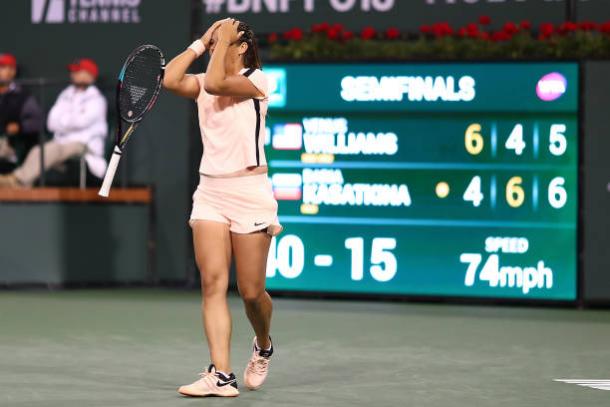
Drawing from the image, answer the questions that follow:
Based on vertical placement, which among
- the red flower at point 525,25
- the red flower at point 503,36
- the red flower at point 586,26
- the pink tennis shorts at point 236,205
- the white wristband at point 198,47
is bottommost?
the pink tennis shorts at point 236,205

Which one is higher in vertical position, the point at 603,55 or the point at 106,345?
the point at 603,55

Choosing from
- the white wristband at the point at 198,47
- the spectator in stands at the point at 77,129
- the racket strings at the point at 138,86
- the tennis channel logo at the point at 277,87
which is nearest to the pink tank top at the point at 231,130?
the white wristband at the point at 198,47

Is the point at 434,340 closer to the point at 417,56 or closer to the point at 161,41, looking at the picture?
the point at 417,56

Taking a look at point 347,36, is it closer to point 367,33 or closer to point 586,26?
point 367,33

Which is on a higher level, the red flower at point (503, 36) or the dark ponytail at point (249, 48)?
the red flower at point (503, 36)

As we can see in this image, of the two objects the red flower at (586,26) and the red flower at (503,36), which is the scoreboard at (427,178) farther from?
the red flower at (586,26)

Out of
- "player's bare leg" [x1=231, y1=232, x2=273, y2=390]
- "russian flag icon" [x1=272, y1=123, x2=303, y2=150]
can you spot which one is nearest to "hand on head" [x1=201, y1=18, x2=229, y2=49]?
"player's bare leg" [x1=231, y1=232, x2=273, y2=390]

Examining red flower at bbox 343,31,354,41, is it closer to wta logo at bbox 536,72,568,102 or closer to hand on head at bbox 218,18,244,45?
wta logo at bbox 536,72,568,102

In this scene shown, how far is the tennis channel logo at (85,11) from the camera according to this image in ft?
48.0

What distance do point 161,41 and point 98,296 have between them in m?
2.86

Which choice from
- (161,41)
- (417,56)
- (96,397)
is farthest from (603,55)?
(96,397)

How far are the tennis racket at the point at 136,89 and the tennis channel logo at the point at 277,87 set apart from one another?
4.44 metres

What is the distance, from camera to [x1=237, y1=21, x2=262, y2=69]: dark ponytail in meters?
7.18

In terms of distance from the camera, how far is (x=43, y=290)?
44.5 feet
